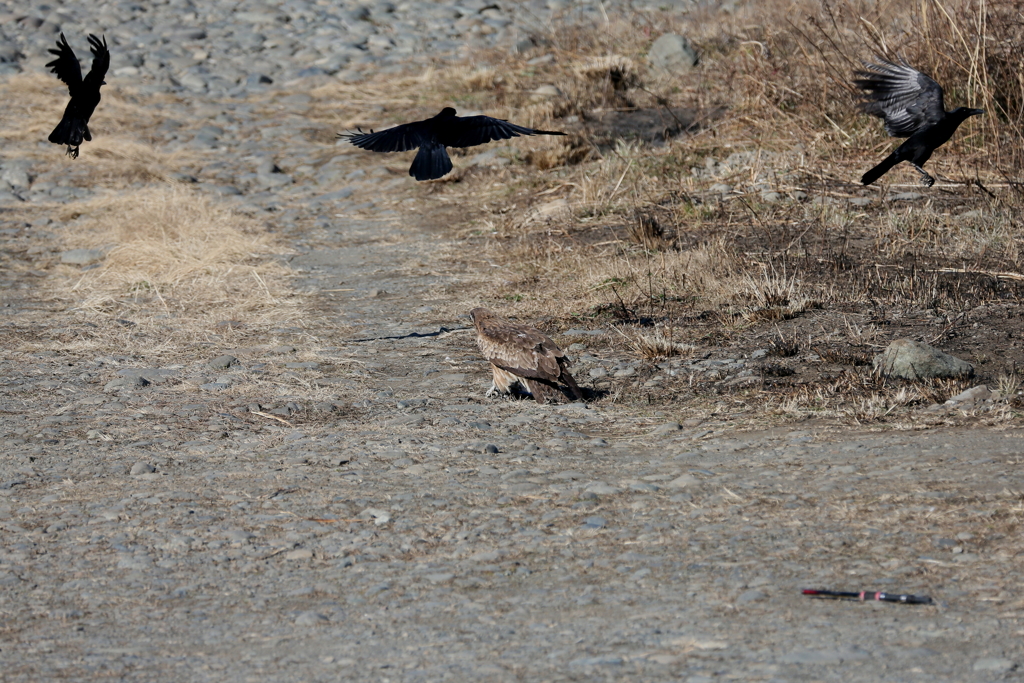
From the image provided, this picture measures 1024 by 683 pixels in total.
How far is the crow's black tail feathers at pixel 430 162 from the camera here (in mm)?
8195

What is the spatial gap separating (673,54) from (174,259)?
8.07m

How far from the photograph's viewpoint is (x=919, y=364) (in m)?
6.23

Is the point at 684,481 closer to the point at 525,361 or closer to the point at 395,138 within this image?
the point at 525,361

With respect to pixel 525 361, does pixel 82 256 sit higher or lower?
lower

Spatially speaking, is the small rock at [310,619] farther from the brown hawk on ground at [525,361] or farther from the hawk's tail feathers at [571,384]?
the hawk's tail feathers at [571,384]

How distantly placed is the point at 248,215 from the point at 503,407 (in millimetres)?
6583

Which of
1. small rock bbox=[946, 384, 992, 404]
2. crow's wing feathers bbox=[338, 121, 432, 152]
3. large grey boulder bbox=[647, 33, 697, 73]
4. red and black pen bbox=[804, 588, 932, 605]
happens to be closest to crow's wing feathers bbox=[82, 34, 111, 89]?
crow's wing feathers bbox=[338, 121, 432, 152]

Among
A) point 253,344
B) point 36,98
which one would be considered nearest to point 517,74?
point 36,98

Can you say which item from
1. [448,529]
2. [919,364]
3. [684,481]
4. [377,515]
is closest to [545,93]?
[919,364]

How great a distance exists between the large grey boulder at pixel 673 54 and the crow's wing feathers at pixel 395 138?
7695 millimetres

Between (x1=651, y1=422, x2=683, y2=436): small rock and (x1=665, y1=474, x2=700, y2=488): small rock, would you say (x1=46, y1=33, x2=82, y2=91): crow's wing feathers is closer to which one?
(x1=651, y1=422, x2=683, y2=436): small rock

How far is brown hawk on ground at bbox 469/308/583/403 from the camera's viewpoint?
248 inches

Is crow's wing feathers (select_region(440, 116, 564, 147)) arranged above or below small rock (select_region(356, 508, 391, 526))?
above

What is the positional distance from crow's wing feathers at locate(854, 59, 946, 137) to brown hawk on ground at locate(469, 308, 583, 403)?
3.48 metres
